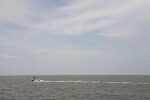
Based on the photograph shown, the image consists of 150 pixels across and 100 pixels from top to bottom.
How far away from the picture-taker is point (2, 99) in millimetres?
38781

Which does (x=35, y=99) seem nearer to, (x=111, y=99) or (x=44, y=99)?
(x=44, y=99)

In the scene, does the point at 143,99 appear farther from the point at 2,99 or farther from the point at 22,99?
the point at 2,99

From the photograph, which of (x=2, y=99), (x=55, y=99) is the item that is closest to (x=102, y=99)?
(x=55, y=99)

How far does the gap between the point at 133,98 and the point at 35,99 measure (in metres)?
19.2

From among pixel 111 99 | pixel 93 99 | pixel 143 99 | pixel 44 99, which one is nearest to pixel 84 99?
pixel 93 99

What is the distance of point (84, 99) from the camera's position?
1564 inches

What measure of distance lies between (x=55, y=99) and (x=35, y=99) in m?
3.79

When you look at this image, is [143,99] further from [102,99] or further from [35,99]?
[35,99]

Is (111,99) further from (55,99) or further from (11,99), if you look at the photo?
(11,99)

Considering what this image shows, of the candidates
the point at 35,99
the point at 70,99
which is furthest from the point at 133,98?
the point at 35,99

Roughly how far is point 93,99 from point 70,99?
4.39 metres

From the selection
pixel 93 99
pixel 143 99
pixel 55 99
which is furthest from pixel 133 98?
pixel 55 99

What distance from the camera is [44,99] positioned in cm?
3984

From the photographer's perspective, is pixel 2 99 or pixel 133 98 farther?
pixel 133 98
